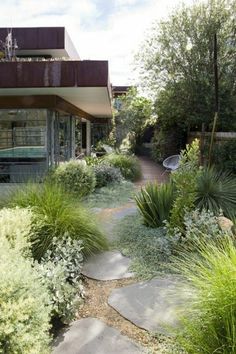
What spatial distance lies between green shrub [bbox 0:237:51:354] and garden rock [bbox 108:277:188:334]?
3.14 ft

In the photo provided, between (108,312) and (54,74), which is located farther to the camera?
(54,74)

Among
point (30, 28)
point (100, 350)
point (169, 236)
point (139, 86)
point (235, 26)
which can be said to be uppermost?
point (30, 28)

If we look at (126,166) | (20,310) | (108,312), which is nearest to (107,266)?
(108,312)

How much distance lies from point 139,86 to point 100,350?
13.1 meters

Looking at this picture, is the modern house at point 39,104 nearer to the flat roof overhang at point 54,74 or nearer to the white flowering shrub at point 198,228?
the flat roof overhang at point 54,74

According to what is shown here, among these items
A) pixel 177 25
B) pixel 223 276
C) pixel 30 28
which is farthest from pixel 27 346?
pixel 30 28

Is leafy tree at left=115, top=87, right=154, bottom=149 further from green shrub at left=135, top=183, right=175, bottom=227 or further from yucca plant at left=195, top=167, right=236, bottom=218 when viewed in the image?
green shrub at left=135, top=183, right=175, bottom=227

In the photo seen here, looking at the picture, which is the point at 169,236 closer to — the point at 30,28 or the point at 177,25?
the point at 177,25

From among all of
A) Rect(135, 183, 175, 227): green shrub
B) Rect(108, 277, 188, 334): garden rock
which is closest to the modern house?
Rect(135, 183, 175, 227): green shrub

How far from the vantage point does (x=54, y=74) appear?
7152mm

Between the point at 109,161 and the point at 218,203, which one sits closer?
the point at 218,203

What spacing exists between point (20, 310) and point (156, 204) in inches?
137

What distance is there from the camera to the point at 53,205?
15.0ft

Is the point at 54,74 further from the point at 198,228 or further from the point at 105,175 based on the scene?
the point at 198,228
